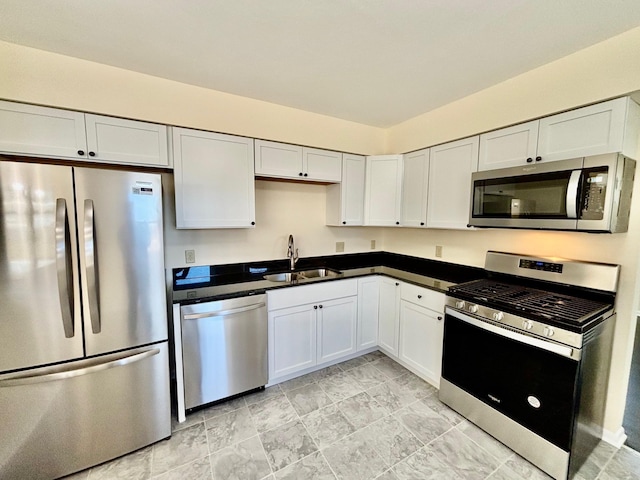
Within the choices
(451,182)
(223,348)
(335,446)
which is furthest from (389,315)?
(223,348)

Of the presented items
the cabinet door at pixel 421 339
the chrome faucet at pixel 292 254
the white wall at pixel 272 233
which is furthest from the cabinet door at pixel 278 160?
the cabinet door at pixel 421 339

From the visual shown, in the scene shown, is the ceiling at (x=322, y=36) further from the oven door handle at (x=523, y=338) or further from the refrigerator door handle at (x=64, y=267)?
the oven door handle at (x=523, y=338)

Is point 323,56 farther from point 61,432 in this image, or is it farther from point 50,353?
point 61,432

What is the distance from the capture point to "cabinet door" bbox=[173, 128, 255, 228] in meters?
2.03

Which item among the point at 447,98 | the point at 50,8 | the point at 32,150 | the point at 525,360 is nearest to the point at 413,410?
the point at 525,360

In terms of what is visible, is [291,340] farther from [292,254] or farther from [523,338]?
[523,338]

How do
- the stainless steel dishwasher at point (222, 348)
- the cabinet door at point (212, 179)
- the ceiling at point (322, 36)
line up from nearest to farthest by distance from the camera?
the ceiling at point (322, 36) < the stainless steel dishwasher at point (222, 348) < the cabinet door at point (212, 179)

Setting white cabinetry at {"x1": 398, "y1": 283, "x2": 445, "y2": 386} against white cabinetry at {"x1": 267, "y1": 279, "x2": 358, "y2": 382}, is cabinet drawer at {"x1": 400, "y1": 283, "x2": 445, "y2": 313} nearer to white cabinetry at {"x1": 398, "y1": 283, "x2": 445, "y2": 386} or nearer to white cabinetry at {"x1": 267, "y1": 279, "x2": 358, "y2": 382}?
white cabinetry at {"x1": 398, "y1": 283, "x2": 445, "y2": 386}

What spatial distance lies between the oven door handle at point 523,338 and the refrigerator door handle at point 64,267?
239cm

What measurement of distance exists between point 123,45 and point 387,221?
98.2 inches

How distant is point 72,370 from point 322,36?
7.67ft

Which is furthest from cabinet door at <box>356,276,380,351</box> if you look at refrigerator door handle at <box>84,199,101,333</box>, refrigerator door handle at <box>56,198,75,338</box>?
refrigerator door handle at <box>56,198,75,338</box>

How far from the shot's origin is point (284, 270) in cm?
278

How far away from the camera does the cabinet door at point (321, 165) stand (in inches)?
100.0
